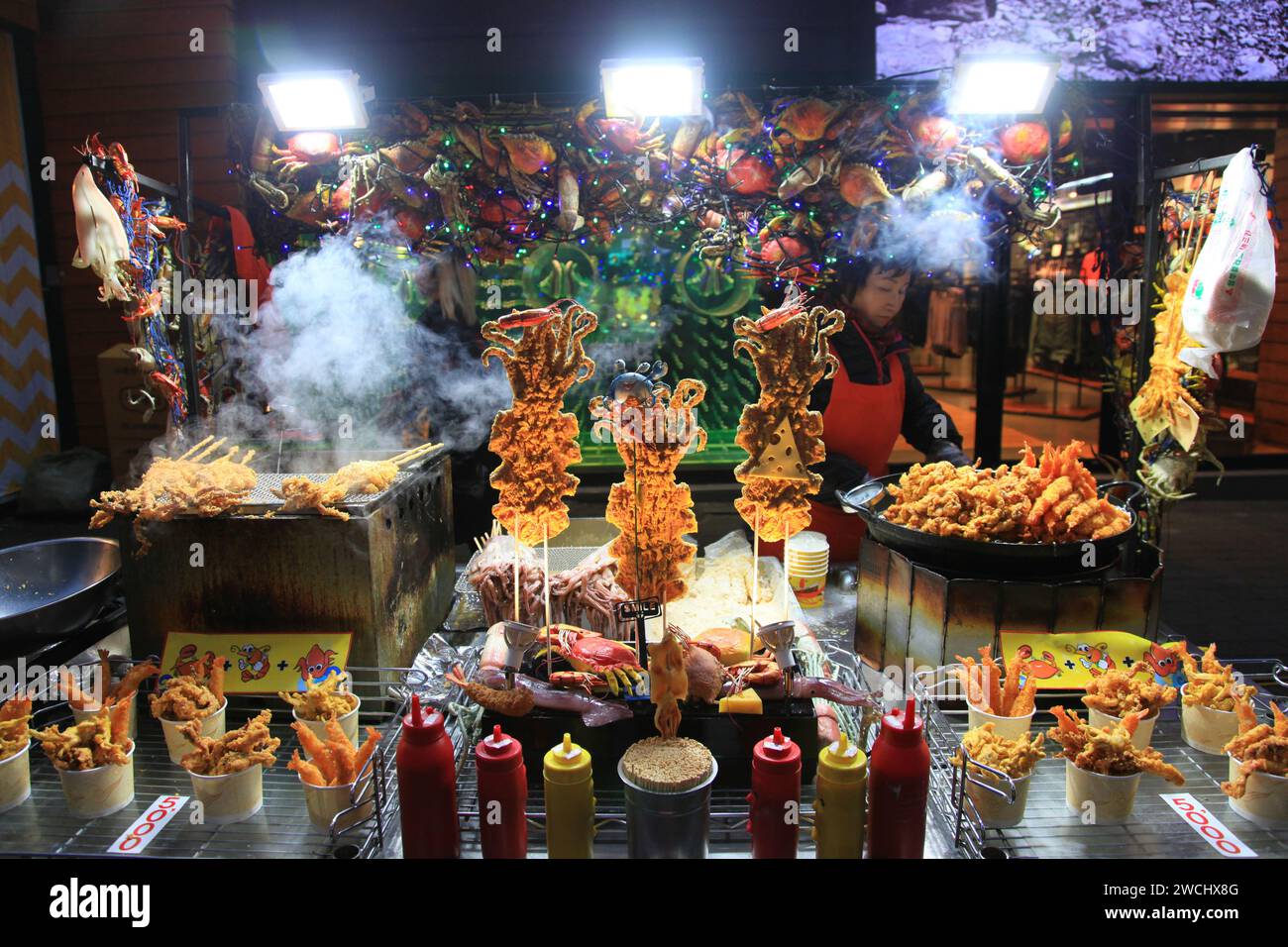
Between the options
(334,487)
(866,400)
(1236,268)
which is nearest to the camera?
(334,487)

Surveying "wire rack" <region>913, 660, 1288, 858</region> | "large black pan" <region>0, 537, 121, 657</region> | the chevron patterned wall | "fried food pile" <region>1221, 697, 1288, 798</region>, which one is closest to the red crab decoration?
"wire rack" <region>913, 660, 1288, 858</region>

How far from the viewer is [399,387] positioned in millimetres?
5121

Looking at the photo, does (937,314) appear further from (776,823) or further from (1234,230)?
(776,823)

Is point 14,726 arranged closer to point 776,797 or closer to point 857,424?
point 776,797

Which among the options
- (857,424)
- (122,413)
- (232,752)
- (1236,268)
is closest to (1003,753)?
(232,752)

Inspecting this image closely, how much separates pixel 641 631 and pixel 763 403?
2.58 ft

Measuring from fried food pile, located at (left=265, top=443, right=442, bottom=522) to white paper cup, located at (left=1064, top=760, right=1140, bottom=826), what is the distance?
231 centimetres

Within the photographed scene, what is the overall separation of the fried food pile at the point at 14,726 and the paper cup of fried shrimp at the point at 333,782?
0.80 m

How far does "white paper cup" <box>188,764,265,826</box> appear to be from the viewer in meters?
2.22

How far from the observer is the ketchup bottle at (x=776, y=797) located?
6.49 ft

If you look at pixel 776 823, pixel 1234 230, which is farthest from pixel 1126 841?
pixel 1234 230

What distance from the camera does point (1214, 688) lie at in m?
2.52

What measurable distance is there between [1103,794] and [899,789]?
645mm

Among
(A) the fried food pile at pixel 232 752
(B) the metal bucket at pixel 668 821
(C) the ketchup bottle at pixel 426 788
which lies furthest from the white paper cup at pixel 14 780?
(B) the metal bucket at pixel 668 821
